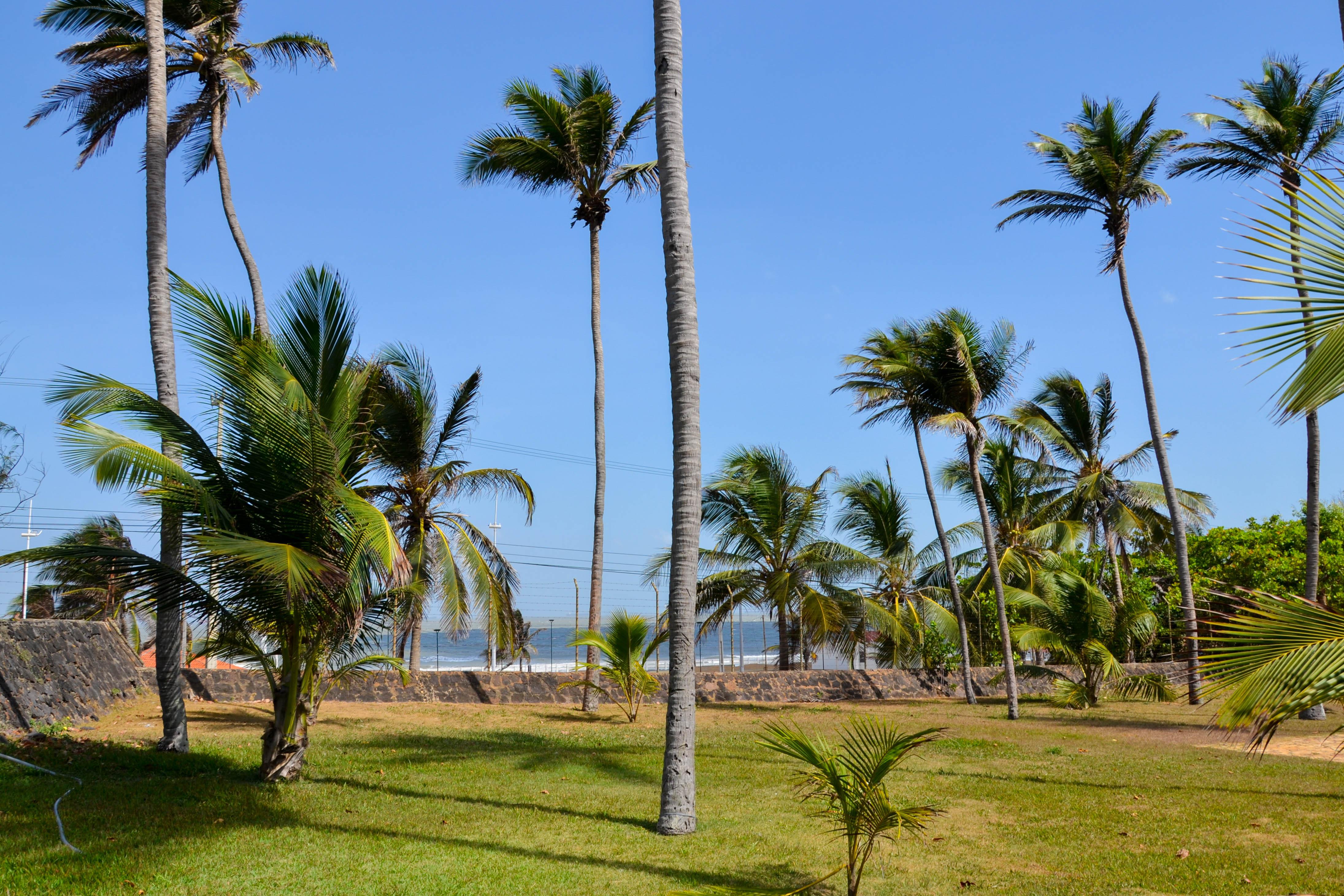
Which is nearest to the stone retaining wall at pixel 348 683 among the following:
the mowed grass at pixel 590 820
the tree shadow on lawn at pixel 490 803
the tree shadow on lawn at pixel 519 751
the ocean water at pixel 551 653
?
the mowed grass at pixel 590 820

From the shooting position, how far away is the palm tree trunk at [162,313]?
1003cm

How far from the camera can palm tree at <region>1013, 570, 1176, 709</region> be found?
1883cm

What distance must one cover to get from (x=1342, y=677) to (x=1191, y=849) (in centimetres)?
444

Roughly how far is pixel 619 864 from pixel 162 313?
323 inches

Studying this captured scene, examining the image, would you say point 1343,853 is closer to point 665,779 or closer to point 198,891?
point 665,779

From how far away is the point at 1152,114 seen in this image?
1745cm

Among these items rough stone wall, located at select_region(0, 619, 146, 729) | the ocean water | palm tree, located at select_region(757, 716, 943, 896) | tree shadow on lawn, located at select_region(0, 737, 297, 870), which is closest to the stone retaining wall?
rough stone wall, located at select_region(0, 619, 146, 729)

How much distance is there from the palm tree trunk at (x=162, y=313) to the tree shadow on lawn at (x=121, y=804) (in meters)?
0.57

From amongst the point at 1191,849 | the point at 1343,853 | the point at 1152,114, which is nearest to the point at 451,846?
the point at 1191,849

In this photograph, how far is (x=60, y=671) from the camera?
38.3 feet

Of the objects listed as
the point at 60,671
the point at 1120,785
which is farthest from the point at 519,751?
the point at 1120,785

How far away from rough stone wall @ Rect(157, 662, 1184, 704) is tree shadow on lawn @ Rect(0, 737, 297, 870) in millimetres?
3502

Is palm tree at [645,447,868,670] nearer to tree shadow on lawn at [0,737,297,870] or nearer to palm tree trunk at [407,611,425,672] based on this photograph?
palm tree trunk at [407,611,425,672]

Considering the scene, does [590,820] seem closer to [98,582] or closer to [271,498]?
[271,498]
